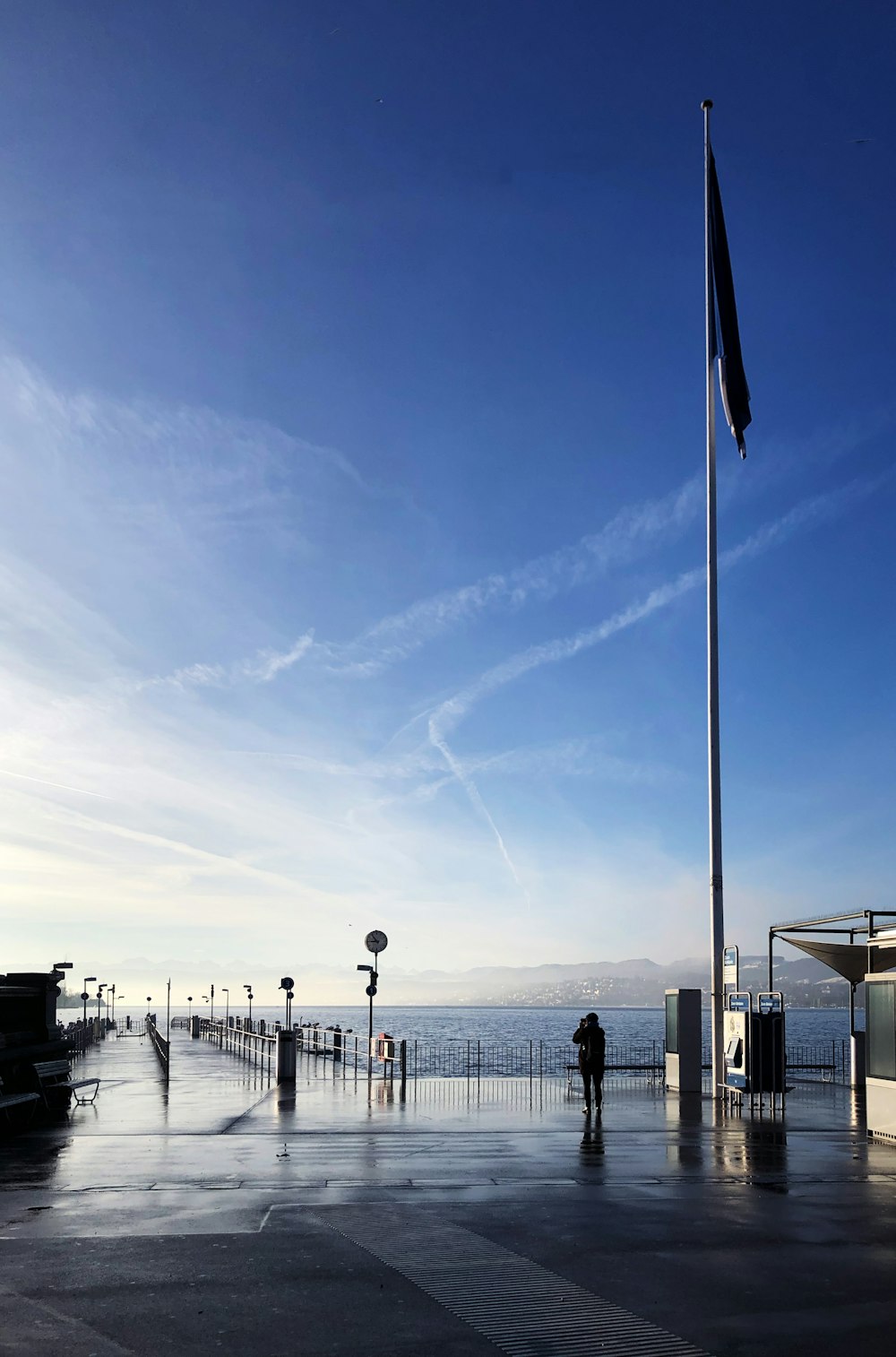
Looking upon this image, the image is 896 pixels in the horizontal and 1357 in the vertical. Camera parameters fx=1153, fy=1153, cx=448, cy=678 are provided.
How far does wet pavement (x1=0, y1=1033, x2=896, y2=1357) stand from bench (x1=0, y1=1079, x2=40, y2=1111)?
0.75 metres

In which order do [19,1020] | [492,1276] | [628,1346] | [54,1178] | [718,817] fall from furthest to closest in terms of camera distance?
[718,817], [19,1020], [54,1178], [492,1276], [628,1346]

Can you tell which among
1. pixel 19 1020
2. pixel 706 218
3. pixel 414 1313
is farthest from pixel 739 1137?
pixel 706 218

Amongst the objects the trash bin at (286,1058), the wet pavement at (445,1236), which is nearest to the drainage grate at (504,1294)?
the wet pavement at (445,1236)

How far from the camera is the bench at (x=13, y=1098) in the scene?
1675cm

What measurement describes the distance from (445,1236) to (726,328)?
892 inches

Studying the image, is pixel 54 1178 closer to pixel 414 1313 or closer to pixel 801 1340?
pixel 414 1313

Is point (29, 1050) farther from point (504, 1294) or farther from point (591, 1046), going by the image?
point (504, 1294)

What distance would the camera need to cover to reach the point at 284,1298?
7879 mm

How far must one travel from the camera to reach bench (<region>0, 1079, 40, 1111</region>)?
1675 cm

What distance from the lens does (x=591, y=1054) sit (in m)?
20.3

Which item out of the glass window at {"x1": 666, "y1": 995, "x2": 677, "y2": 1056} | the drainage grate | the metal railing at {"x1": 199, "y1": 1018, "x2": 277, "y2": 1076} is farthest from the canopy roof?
the drainage grate

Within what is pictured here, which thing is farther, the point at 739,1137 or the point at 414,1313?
the point at 739,1137

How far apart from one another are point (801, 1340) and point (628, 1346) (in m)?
1.08

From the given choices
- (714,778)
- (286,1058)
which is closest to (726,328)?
(714,778)
